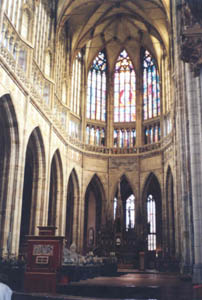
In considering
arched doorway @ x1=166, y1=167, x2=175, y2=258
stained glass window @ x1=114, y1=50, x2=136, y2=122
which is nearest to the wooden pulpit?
arched doorway @ x1=166, y1=167, x2=175, y2=258

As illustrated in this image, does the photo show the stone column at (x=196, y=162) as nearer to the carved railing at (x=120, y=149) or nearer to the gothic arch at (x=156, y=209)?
the carved railing at (x=120, y=149)

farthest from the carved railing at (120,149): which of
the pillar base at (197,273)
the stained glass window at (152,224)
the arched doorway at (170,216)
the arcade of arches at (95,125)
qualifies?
the pillar base at (197,273)

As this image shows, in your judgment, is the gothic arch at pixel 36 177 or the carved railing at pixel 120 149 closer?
the gothic arch at pixel 36 177

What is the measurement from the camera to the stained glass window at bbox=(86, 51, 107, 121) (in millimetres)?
35219

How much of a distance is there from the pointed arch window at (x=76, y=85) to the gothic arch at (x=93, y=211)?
6328 millimetres

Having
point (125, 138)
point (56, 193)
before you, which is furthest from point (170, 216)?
point (56, 193)

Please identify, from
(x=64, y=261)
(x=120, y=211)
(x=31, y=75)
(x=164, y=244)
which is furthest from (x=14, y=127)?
(x=164, y=244)

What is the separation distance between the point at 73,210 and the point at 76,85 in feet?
37.0

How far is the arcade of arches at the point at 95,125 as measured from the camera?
20.0m

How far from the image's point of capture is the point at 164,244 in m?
29.7

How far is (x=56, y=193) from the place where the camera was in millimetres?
28438

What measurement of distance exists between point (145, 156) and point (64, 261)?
19.8m

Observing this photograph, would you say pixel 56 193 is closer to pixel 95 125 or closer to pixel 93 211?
pixel 93 211

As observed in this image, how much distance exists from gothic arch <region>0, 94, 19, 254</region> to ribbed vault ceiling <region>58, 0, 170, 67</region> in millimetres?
12171
